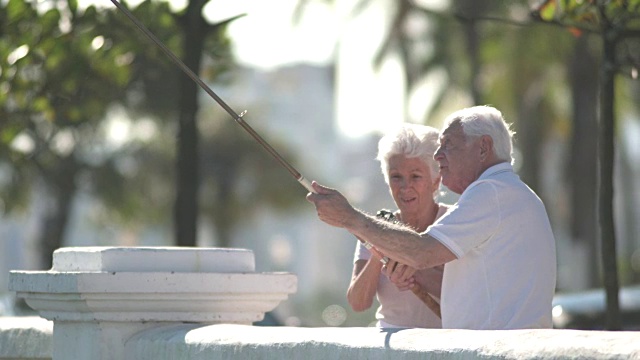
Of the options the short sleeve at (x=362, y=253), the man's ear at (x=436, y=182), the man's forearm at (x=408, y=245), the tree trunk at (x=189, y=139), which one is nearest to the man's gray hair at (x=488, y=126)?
the man's forearm at (x=408, y=245)

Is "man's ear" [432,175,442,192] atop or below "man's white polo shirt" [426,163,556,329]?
atop

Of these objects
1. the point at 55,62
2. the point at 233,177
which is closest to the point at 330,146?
the point at 233,177

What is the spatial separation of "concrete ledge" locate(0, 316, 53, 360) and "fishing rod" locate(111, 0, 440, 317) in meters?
1.20

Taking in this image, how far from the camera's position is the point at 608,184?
667 cm

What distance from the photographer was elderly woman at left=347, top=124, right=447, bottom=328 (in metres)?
5.63

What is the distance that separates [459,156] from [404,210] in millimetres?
786

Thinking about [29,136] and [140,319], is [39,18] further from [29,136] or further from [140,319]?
[29,136]

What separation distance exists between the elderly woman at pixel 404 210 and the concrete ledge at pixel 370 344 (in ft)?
2.23

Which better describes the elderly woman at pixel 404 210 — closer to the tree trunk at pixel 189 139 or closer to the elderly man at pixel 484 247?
the elderly man at pixel 484 247

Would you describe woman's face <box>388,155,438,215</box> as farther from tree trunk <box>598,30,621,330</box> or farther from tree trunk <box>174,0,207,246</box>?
tree trunk <box>174,0,207,246</box>

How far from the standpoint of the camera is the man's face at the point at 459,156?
4969 millimetres

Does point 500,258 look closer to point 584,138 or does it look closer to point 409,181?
point 409,181

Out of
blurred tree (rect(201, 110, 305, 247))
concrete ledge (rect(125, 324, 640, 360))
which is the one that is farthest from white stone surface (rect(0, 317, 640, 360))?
blurred tree (rect(201, 110, 305, 247))

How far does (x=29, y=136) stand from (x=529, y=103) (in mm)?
11091
